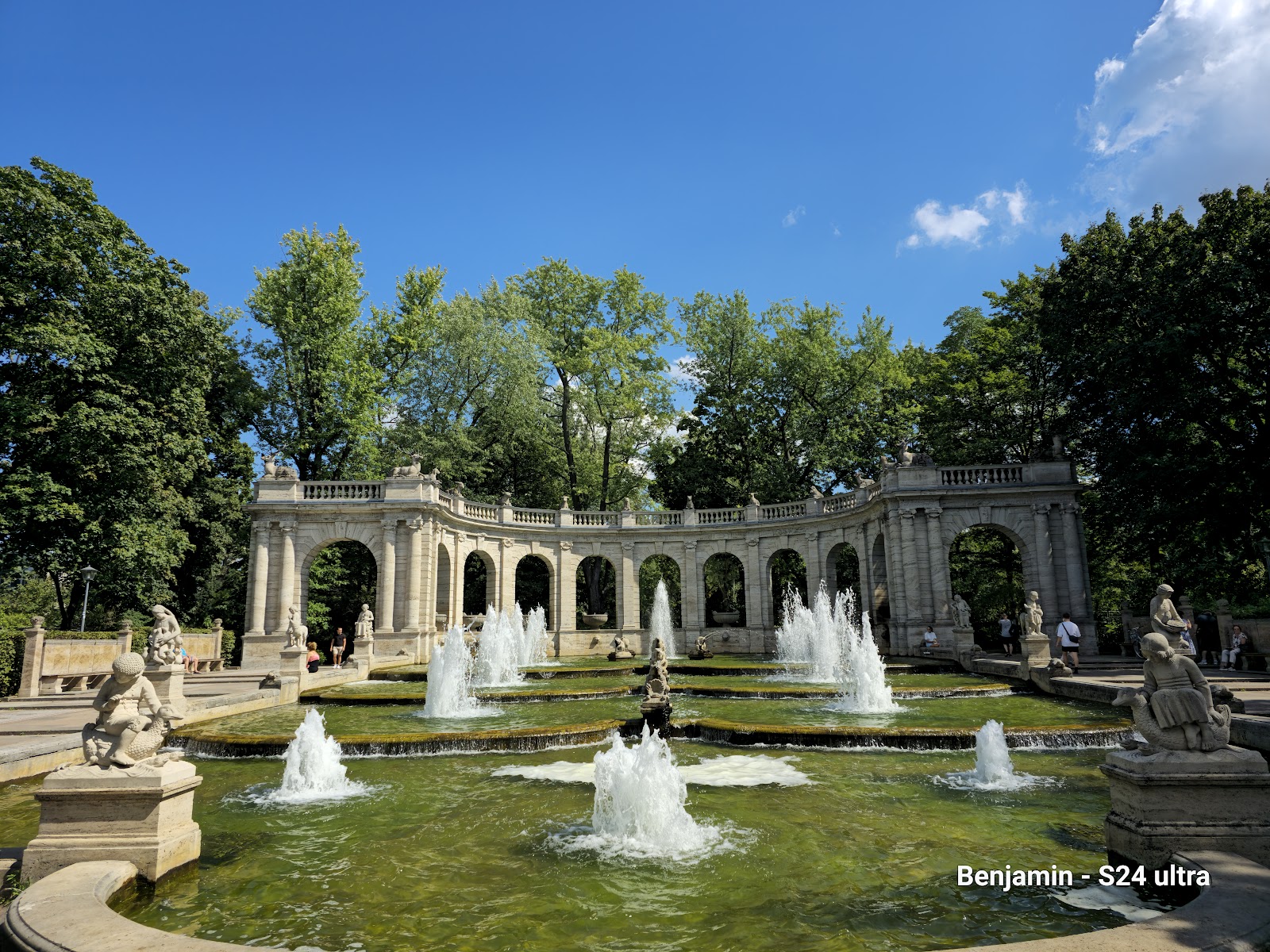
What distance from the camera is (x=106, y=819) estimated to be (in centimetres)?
627

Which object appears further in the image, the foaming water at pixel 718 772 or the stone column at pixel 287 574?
the stone column at pixel 287 574

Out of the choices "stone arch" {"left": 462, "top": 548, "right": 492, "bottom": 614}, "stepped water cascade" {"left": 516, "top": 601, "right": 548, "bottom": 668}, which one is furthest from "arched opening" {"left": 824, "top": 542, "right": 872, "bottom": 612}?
"stone arch" {"left": 462, "top": 548, "right": 492, "bottom": 614}

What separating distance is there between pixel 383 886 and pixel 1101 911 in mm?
5816

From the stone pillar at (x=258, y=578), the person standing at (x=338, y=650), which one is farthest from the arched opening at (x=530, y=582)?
the stone pillar at (x=258, y=578)

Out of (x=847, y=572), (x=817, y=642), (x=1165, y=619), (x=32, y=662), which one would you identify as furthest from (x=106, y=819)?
(x=847, y=572)

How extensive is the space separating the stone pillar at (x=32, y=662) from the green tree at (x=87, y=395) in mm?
Result: 5900

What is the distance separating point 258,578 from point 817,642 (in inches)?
876

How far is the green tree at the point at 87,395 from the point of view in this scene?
24875 millimetres

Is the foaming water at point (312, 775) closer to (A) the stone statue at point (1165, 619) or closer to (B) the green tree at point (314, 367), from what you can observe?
(A) the stone statue at point (1165, 619)

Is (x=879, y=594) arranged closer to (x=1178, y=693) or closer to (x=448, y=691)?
(x=448, y=691)

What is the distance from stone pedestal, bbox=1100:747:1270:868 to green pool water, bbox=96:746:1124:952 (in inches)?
30.8

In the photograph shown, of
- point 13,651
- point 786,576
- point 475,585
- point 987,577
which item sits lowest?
point 13,651

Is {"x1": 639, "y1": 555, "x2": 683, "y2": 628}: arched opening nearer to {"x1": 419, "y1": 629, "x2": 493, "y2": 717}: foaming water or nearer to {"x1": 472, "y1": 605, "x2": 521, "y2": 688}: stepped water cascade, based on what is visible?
{"x1": 472, "y1": 605, "x2": 521, "y2": 688}: stepped water cascade

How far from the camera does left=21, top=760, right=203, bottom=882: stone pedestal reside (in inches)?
240
